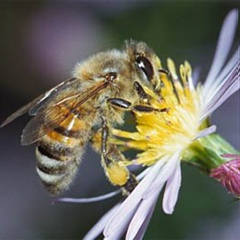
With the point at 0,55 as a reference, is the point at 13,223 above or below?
below

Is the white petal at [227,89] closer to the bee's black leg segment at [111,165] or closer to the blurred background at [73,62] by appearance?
the bee's black leg segment at [111,165]

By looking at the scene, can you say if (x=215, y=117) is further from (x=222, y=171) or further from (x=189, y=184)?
(x=222, y=171)

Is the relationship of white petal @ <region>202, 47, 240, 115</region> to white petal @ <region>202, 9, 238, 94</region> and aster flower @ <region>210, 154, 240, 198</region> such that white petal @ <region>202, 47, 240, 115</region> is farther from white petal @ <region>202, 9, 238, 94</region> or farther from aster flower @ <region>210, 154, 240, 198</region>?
aster flower @ <region>210, 154, 240, 198</region>

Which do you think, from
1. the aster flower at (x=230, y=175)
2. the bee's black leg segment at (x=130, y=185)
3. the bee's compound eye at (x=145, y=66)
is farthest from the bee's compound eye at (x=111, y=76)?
the aster flower at (x=230, y=175)

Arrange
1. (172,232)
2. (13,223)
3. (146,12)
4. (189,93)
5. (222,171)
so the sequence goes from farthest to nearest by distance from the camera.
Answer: (146,12) < (13,223) < (172,232) < (189,93) < (222,171)

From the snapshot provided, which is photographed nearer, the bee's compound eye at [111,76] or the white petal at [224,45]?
the bee's compound eye at [111,76]

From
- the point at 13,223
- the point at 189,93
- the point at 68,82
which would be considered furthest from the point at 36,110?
the point at 13,223
